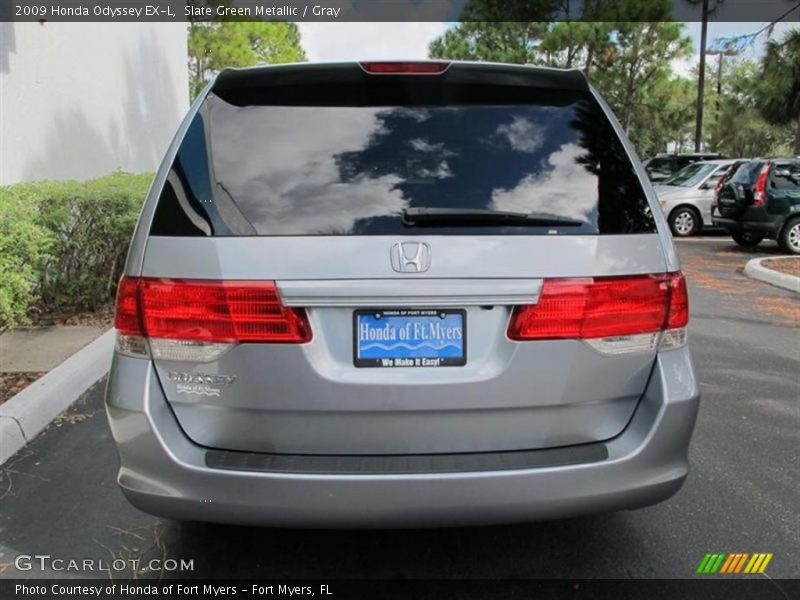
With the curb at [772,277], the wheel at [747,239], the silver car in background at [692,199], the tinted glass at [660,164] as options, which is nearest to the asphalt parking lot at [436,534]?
the curb at [772,277]

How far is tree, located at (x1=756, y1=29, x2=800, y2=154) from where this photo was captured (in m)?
11.8

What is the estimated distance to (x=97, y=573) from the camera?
2.77m

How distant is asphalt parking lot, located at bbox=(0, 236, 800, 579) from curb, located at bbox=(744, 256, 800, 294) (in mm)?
5606

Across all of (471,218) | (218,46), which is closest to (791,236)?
(471,218)

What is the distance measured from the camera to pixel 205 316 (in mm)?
2236

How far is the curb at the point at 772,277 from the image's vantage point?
899cm

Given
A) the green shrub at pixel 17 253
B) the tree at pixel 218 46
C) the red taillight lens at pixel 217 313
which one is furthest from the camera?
the tree at pixel 218 46

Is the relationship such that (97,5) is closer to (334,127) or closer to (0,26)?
(0,26)

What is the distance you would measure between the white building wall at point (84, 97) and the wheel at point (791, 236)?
11325 mm

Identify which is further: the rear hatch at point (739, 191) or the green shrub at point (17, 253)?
the rear hatch at point (739, 191)

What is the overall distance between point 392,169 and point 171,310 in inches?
33.9

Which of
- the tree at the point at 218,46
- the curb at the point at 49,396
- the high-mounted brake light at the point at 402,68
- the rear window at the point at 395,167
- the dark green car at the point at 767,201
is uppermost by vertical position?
the tree at the point at 218,46

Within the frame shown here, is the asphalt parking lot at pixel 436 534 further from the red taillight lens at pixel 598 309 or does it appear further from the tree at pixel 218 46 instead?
the tree at pixel 218 46

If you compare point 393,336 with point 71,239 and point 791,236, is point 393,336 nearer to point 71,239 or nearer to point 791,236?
point 71,239
